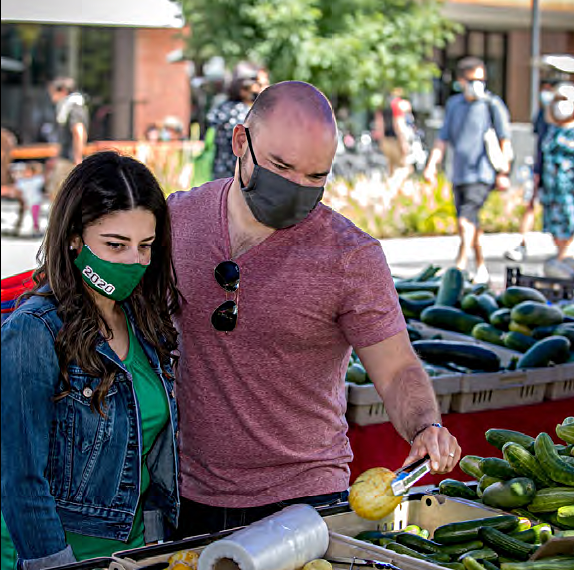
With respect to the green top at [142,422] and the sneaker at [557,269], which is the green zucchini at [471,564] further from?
the sneaker at [557,269]

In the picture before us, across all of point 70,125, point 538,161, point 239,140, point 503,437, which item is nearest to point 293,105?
point 239,140

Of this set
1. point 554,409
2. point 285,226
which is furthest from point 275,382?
point 554,409

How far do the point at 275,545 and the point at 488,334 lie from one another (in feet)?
12.5

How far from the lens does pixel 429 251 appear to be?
48.8ft

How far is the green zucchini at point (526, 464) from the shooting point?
3.44 m

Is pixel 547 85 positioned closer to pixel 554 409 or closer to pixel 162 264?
pixel 554 409

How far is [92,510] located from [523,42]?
102 ft

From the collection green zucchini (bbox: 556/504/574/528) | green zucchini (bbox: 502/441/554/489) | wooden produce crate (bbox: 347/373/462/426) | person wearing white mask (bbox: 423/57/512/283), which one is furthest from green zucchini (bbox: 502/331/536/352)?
person wearing white mask (bbox: 423/57/512/283)

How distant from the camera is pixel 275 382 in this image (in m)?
3.07

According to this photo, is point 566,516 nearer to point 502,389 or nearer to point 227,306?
point 227,306

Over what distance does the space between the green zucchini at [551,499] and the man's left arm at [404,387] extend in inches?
22.2

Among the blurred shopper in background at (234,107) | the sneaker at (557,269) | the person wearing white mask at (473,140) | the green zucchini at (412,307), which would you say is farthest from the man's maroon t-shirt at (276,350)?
the person wearing white mask at (473,140)

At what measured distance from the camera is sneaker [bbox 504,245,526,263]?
572 inches

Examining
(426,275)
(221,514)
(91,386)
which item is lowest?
(221,514)
